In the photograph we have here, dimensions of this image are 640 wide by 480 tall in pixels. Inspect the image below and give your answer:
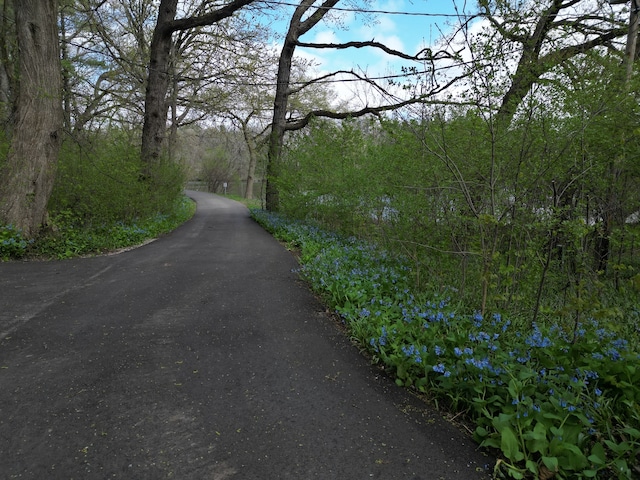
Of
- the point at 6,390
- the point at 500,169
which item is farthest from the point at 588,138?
the point at 6,390

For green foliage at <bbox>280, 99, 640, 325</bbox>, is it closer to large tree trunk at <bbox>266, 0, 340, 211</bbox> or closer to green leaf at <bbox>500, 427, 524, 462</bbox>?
green leaf at <bbox>500, 427, 524, 462</bbox>

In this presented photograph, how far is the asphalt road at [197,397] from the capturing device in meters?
2.07

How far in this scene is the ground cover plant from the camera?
2064 millimetres

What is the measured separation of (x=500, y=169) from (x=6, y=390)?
15.6 ft

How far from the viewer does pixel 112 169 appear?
9.27m

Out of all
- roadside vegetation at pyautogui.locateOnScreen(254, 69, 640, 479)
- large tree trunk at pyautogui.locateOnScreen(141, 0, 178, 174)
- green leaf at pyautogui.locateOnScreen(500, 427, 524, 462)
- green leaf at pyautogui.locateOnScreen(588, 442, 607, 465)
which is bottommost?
green leaf at pyautogui.locateOnScreen(500, 427, 524, 462)

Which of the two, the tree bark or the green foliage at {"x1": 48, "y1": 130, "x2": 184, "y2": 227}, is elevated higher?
the tree bark

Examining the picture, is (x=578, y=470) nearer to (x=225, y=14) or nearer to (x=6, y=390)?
(x=6, y=390)

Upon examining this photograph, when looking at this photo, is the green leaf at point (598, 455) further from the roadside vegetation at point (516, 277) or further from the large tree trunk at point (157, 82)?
the large tree trunk at point (157, 82)

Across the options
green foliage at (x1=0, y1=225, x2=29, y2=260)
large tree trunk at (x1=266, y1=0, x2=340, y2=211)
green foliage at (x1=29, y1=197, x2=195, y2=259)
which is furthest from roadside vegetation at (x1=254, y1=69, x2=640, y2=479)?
large tree trunk at (x1=266, y1=0, x2=340, y2=211)

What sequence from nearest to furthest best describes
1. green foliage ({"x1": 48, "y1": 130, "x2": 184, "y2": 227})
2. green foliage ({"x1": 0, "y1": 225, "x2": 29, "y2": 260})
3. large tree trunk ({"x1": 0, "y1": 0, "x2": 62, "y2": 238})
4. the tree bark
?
green foliage ({"x1": 0, "y1": 225, "x2": 29, "y2": 260}) → large tree trunk ({"x1": 0, "y1": 0, "x2": 62, "y2": 238}) → green foliage ({"x1": 48, "y1": 130, "x2": 184, "y2": 227}) → the tree bark

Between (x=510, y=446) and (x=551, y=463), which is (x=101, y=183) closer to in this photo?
(x=510, y=446)

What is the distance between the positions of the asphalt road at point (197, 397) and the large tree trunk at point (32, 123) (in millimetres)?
2515

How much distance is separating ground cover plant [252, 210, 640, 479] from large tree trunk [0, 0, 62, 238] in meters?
6.34
